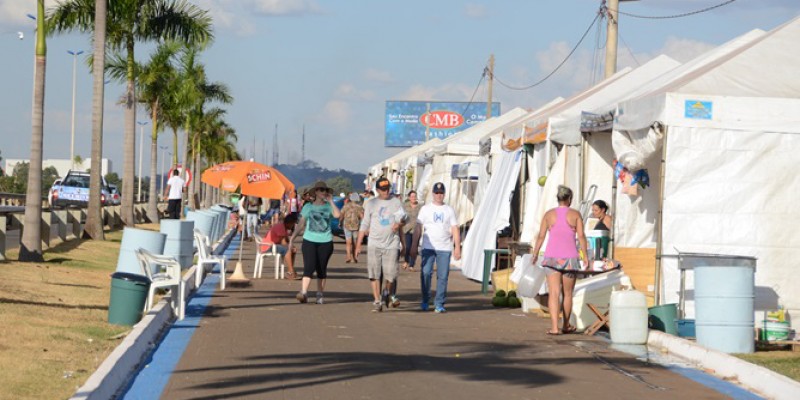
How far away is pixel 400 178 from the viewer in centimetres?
5103

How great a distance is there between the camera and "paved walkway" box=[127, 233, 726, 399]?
32.8 feet

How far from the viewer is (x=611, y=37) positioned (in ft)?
85.8

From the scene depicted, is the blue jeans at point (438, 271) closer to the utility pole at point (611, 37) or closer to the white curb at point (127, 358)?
the white curb at point (127, 358)

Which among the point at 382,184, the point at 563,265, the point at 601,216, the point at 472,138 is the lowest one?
the point at 563,265

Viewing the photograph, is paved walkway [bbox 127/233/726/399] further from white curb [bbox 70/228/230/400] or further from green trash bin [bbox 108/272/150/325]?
green trash bin [bbox 108/272/150/325]

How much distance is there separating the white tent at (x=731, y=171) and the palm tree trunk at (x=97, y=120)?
54.7ft

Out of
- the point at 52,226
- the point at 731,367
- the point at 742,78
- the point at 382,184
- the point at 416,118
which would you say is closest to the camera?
the point at 731,367

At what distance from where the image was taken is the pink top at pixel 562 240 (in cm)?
1473

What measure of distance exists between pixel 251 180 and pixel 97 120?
6.31 m

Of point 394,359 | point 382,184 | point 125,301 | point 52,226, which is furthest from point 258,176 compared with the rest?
point 394,359

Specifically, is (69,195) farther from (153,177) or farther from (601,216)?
(601,216)

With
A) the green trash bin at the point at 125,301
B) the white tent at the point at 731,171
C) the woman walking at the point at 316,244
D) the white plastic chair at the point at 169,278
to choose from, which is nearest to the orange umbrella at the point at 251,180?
the woman walking at the point at 316,244

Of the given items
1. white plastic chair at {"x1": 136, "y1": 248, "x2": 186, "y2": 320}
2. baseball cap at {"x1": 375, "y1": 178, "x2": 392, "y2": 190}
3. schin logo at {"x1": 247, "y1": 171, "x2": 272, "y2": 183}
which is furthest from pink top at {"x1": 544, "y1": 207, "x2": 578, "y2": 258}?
schin logo at {"x1": 247, "y1": 171, "x2": 272, "y2": 183}

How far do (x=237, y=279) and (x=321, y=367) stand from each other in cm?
977
